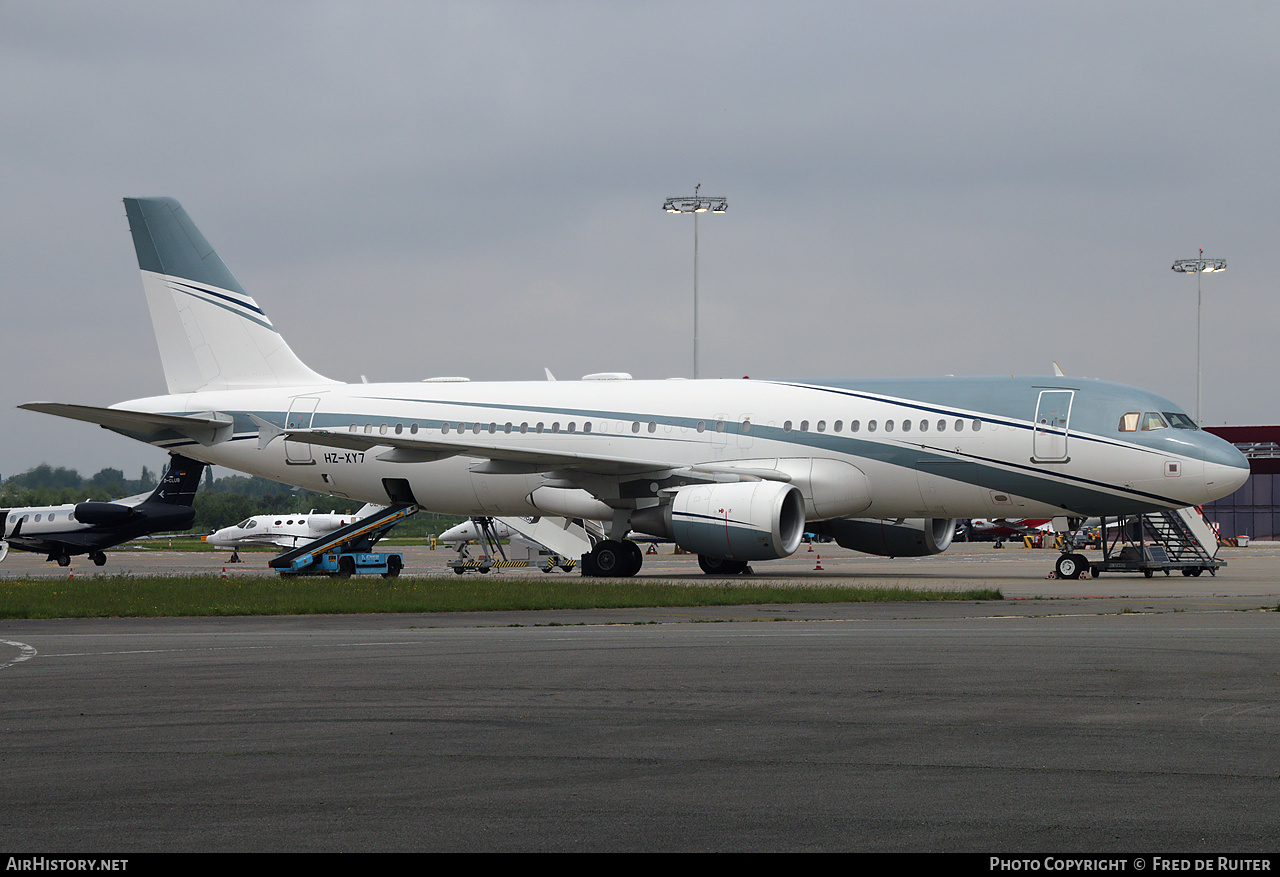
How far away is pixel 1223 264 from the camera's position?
7381 cm

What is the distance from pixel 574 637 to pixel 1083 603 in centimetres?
930

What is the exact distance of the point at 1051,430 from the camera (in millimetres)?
28047

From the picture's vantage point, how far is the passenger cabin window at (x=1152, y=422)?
27.9 metres

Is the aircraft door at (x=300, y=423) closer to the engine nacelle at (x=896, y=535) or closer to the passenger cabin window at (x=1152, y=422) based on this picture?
the engine nacelle at (x=896, y=535)

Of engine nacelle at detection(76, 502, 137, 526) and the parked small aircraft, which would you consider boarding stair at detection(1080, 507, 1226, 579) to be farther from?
engine nacelle at detection(76, 502, 137, 526)

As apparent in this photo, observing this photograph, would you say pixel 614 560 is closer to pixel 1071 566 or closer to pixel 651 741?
pixel 1071 566

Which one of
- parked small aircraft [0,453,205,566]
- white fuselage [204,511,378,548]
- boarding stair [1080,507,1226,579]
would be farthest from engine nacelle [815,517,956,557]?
white fuselage [204,511,378,548]

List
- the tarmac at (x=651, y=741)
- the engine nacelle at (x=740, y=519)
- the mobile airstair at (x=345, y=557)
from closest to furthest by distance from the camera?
1. the tarmac at (x=651, y=741)
2. the engine nacelle at (x=740, y=519)
3. the mobile airstair at (x=345, y=557)

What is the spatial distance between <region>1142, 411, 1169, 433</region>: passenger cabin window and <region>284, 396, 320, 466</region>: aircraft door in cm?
2012

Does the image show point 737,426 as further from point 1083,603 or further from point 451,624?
point 451,624

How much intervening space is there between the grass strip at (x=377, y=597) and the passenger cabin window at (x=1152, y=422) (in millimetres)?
7575

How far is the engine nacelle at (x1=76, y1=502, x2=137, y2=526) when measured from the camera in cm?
4688

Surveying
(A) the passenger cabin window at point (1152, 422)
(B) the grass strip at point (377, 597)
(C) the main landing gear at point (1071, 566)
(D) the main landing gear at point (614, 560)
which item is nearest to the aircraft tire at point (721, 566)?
(D) the main landing gear at point (614, 560)
